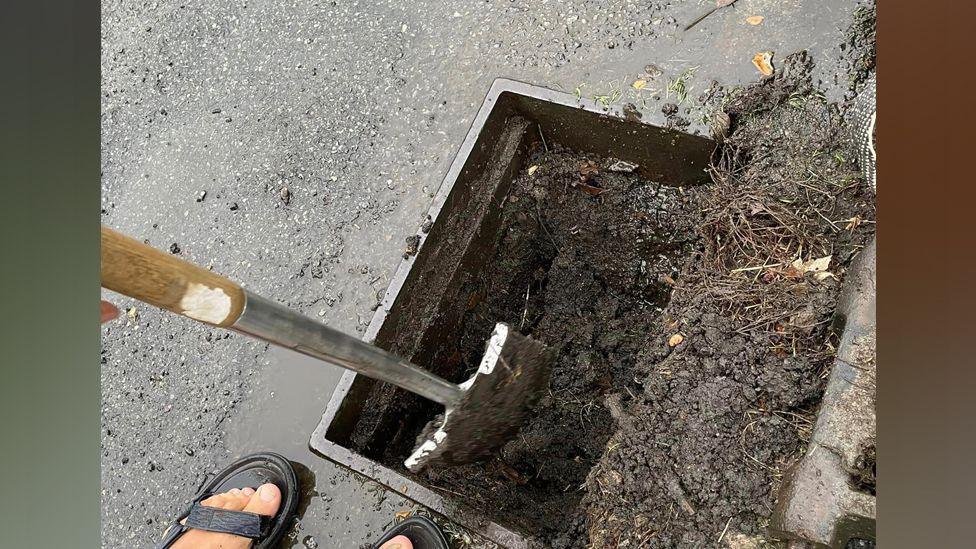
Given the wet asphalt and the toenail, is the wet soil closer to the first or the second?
the wet asphalt

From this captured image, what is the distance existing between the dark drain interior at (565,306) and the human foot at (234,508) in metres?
0.44

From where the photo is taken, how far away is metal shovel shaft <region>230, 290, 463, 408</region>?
4.50 ft

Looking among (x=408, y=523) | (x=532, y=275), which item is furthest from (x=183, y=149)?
(x=408, y=523)

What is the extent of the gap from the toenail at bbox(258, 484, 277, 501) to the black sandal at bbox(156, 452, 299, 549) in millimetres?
37

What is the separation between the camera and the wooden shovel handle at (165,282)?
109 centimetres

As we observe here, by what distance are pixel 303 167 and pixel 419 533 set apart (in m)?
1.64

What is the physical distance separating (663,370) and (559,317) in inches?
21.4

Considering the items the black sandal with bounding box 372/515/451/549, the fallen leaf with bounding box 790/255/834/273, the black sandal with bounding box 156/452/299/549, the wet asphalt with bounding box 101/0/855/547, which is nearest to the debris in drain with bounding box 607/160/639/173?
the wet asphalt with bounding box 101/0/855/547

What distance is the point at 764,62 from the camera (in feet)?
7.25

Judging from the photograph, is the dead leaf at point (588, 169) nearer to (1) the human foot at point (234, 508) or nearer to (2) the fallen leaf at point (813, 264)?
(2) the fallen leaf at point (813, 264)

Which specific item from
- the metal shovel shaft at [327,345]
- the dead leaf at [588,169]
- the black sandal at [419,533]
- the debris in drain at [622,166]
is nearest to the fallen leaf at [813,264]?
the debris in drain at [622,166]

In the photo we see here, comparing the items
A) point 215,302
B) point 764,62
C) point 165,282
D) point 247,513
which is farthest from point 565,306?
point 165,282

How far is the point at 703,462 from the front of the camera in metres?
1.97

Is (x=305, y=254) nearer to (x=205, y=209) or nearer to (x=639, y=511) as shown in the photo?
(x=205, y=209)
